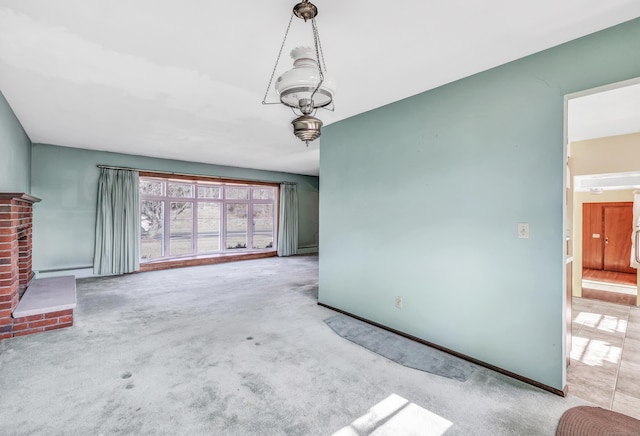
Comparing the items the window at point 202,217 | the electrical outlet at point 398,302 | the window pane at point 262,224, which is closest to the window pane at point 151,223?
the window at point 202,217

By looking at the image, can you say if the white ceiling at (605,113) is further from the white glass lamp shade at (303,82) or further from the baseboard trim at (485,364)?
the white glass lamp shade at (303,82)

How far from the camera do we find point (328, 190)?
3947 mm

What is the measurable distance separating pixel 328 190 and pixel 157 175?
14.8ft

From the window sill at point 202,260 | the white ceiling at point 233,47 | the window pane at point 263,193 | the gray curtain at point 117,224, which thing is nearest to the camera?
the white ceiling at point 233,47

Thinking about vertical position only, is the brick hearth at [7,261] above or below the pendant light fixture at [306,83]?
below

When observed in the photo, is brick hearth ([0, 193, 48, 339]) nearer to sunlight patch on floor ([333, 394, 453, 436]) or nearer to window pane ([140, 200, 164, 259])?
sunlight patch on floor ([333, 394, 453, 436])

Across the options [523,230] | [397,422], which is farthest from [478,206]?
[397,422]

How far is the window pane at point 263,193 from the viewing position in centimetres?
862

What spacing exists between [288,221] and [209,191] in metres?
2.28

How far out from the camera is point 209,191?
7.82 metres

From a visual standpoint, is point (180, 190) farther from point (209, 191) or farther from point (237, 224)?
point (237, 224)

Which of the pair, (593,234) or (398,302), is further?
(593,234)

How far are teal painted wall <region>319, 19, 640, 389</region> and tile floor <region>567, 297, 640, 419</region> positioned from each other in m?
0.34

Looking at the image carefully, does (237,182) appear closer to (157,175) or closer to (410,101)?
(157,175)
